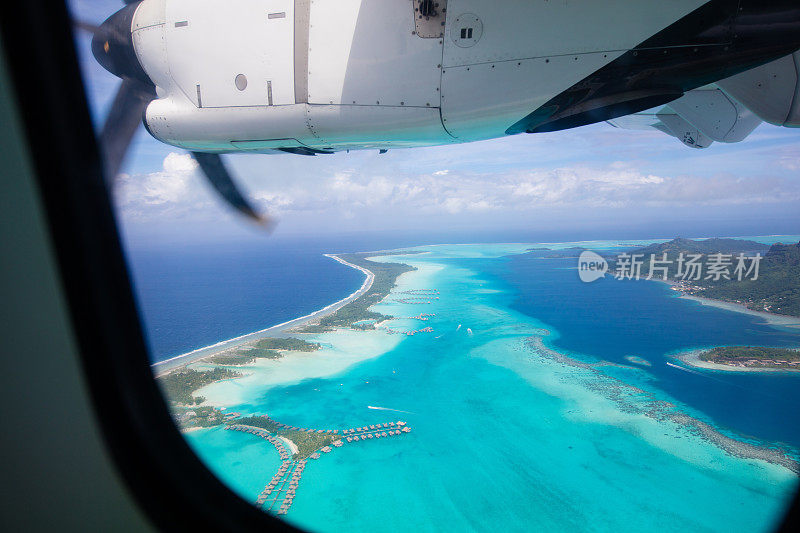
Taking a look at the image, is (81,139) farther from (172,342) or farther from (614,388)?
(172,342)

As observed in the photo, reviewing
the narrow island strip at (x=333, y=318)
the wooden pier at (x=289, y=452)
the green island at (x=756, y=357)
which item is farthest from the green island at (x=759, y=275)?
the narrow island strip at (x=333, y=318)

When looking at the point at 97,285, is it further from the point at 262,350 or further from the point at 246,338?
the point at 246,338

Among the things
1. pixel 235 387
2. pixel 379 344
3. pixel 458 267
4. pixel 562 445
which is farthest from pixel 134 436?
pixel 458 267

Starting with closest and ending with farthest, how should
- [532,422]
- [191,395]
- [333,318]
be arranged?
[532,422] → [191,395] → [333,318]

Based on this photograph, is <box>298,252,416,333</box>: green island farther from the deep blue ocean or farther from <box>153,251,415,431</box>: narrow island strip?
A: the deep blue ocean

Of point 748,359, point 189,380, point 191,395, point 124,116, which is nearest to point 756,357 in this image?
point 748,359
